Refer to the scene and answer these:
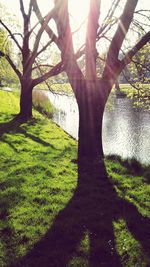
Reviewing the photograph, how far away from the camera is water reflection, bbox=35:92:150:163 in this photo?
1562 cm

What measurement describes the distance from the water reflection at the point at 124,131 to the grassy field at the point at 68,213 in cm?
544

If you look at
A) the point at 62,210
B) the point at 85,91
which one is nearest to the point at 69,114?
the point at 85,91

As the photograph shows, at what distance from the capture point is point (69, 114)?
92.2 ft

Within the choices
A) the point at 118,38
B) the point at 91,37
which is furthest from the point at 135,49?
the point at 91,37

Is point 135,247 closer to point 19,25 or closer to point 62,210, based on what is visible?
point 62,210

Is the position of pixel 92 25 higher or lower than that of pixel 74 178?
higher

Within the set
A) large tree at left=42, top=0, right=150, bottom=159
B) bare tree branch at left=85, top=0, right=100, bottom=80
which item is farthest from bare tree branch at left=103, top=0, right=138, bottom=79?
bare tree branch at left=85, top=0, right=100, bottom=80

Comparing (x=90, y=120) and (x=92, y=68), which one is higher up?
(x=92, y=68)

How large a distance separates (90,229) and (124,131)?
15.4 m

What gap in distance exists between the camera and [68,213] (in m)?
6.06

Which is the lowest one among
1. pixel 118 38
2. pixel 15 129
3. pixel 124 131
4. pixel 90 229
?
pixel 90 229

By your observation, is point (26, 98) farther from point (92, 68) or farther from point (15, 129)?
point (92, 68)

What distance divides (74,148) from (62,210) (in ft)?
20.0

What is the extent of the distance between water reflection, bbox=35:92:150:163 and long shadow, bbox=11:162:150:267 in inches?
285
